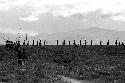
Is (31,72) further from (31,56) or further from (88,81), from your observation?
(31,56)

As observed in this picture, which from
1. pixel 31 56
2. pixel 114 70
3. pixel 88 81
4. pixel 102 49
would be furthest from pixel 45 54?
pixel 88 81

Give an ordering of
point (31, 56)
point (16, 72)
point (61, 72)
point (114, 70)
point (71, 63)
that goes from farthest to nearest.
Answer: point (31, 56), point (71, 63), point (114, 70), point (61, 72), point (16, 72)

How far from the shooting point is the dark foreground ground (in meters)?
40.8

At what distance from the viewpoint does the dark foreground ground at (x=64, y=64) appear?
40812 mm

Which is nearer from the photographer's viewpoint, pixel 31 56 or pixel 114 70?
pixel 114 70

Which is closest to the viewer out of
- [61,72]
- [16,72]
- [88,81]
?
[88,81]

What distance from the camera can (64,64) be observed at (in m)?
57.8

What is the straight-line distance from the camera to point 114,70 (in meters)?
50.4

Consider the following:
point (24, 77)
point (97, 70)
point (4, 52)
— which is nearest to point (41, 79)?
point (24, 77)

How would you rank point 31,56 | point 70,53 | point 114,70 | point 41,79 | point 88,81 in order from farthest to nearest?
point 70,53 < point 31,56 < point 114,70 < point 88,81 < point 41,79

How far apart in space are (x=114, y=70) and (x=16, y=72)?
53.6 ft

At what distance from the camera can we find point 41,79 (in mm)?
38469

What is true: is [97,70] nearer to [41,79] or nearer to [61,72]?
[61,72]

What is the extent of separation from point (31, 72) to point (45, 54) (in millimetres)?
22040
